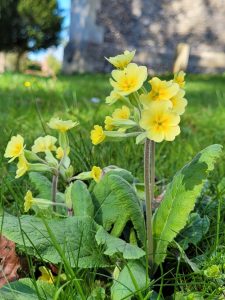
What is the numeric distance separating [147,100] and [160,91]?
30 millimetres

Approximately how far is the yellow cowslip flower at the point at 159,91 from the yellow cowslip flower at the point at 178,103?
0.03m

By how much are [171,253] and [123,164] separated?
72 centimetres

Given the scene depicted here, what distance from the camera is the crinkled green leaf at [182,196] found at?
110 cm

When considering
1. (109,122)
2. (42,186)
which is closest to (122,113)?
(109,122)

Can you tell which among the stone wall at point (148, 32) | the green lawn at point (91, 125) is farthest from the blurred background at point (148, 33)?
the green lawn at point (91, 125)

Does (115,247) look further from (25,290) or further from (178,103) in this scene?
(178,103)

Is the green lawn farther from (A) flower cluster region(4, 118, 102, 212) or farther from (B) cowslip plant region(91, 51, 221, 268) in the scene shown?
(B) cowslip plant region(91, 51, 221, 268)

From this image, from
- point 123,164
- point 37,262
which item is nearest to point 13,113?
point 123,164

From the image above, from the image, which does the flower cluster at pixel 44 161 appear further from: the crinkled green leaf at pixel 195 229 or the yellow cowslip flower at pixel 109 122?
the crinkled green leaf at pixel 195 229

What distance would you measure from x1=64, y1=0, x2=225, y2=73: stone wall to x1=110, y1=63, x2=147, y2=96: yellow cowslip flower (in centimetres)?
1153

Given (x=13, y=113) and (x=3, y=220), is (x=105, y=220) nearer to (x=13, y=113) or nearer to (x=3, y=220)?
(x=3, y=220)

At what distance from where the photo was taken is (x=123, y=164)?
184 cm

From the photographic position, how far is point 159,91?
101 cm

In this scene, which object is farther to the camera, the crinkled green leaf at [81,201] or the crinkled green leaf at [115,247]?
the crinkled green leaf at [81,201]
